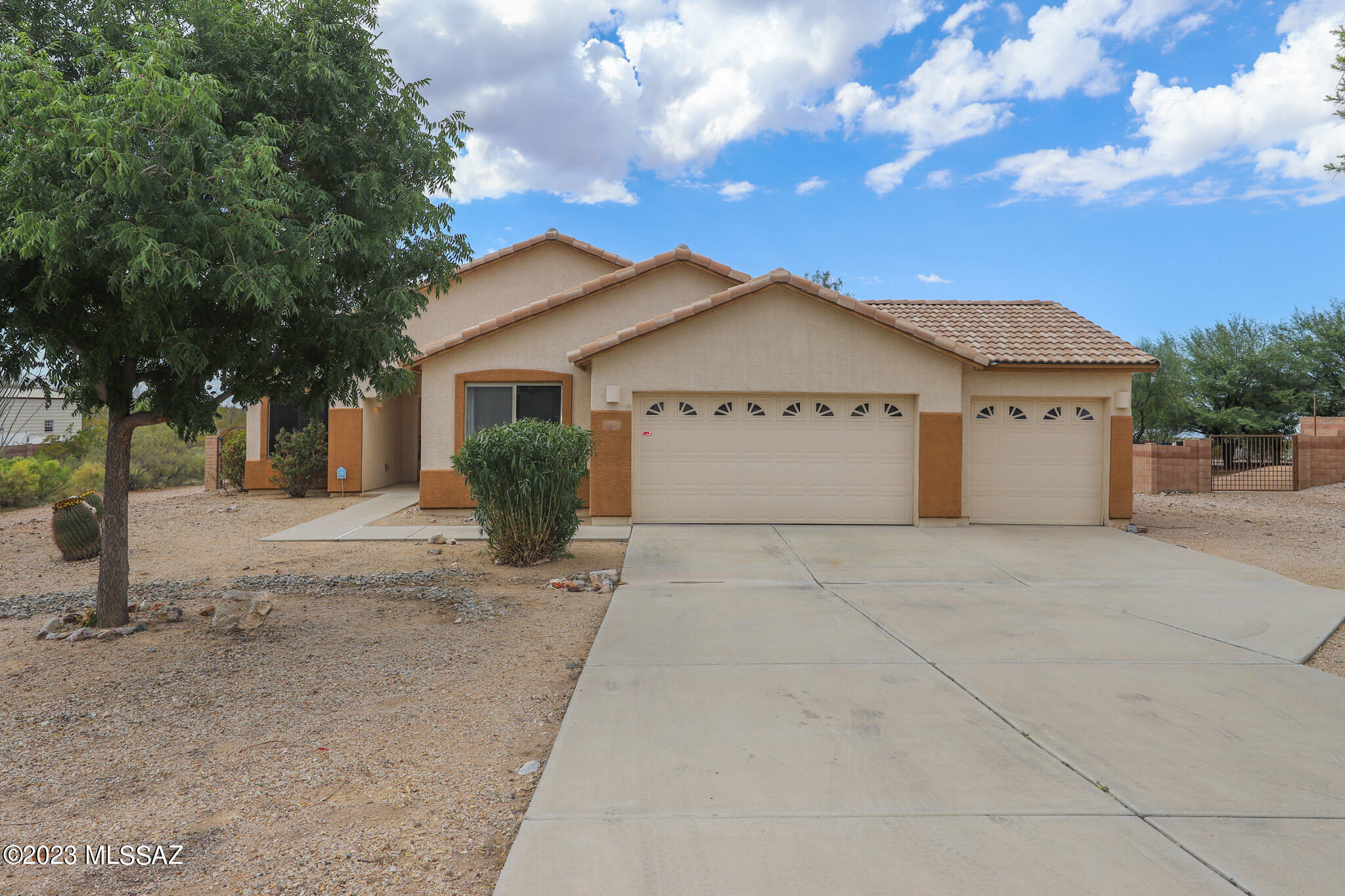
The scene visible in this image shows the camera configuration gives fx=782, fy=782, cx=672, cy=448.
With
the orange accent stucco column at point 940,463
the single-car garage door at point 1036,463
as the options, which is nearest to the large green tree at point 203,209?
the orange accent stucco column at point 940,463

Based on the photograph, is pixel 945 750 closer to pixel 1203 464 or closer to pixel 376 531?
pixel 376 531

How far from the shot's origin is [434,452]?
48.3 ft

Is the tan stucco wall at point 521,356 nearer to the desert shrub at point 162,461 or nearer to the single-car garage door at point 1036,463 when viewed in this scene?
the single-car garage door at point 1036,463

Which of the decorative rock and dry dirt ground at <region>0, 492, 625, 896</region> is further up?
the decorative rock

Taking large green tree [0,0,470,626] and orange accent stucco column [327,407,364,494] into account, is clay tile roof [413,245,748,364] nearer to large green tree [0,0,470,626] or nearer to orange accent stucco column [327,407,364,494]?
orange accent stucco column [327,407,364,494]

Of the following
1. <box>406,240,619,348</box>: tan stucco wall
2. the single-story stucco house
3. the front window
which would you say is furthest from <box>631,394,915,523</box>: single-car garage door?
<box>406,240,619,348</box>: tan stucco wall

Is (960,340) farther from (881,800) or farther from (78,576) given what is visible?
(78,576)

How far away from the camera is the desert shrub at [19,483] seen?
16234 mm

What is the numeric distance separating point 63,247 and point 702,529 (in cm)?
936

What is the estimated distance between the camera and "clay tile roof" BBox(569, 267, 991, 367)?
12898 mm

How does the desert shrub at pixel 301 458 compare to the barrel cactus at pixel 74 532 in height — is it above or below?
above

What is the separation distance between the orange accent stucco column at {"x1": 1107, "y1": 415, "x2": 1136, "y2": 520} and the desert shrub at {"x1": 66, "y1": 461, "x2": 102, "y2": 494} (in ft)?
69.3

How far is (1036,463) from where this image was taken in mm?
13812

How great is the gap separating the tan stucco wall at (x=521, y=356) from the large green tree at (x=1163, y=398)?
19940 millimetres
